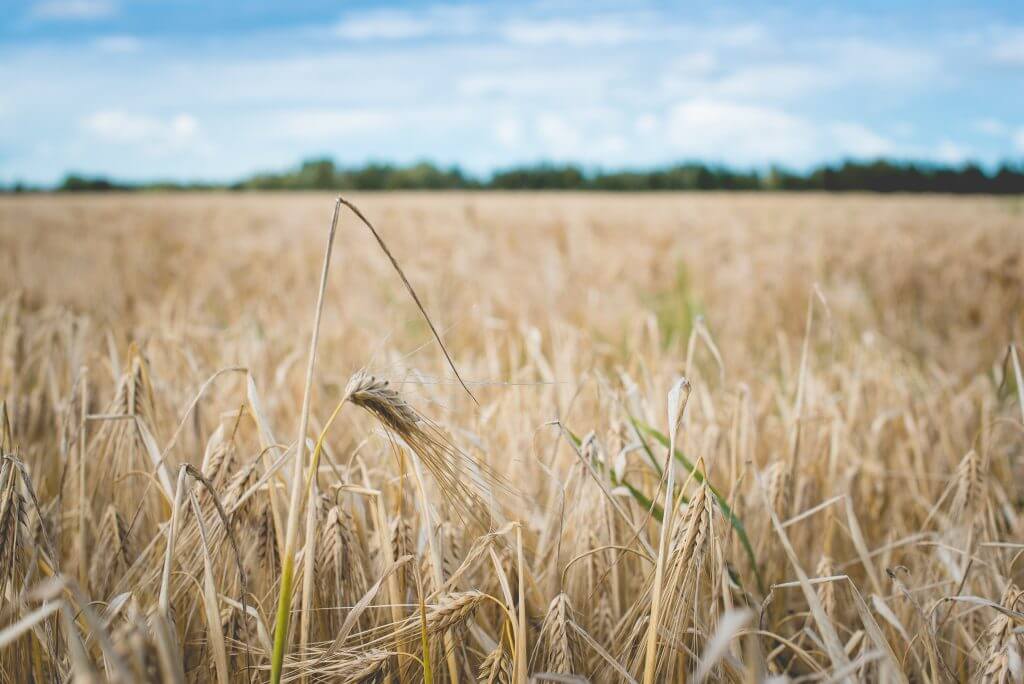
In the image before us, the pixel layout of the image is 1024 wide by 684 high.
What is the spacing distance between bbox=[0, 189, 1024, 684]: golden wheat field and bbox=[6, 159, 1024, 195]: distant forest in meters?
40.5

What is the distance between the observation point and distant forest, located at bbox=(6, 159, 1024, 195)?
133 feet

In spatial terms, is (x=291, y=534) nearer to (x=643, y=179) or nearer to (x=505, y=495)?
(x=505, y=495)

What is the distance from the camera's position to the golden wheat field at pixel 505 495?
66cm

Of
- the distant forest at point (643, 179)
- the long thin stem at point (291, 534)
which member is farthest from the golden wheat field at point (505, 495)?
the distant forest at point (643, 179)

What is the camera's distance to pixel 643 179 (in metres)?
50.5

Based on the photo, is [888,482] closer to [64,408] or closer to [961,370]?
[961,370]

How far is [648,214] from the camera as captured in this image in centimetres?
885

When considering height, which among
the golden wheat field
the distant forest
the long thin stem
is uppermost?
the distant forest

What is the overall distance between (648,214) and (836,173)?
147 ft

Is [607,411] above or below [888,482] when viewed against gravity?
above

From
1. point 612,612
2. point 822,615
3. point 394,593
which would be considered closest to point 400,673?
point 394,593

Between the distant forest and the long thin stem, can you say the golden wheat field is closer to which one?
the long thin stem

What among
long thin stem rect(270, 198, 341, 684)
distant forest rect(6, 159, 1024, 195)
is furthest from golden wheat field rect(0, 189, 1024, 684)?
distant forest rect(6, 159, 1024, 195)

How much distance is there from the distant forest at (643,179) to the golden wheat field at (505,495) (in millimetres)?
40502
